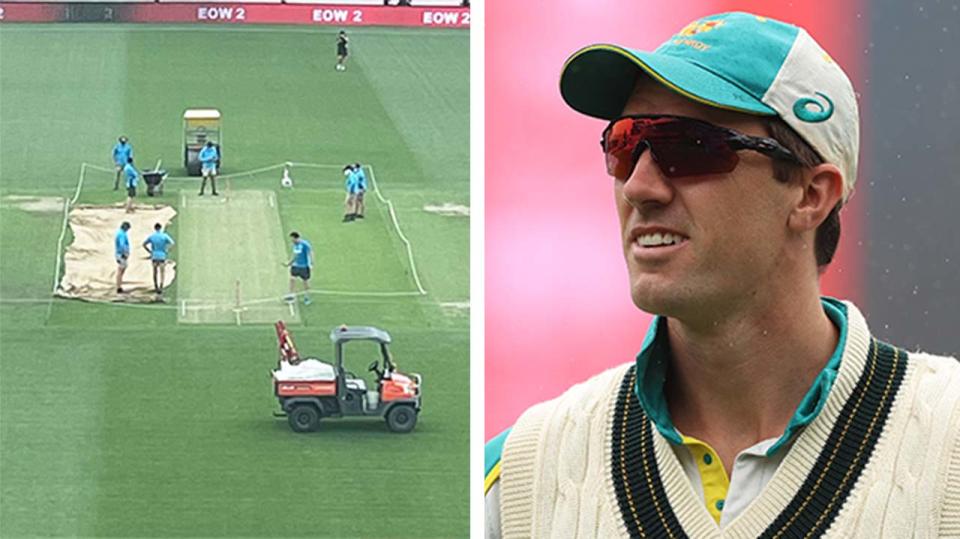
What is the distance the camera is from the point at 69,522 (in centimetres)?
615

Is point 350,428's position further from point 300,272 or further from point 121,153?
point 121,153

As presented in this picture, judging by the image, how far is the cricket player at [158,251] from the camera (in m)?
7.16

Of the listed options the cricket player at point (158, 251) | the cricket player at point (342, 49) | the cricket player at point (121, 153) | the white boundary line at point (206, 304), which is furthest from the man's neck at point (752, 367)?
the cricket player at point (121, 153)

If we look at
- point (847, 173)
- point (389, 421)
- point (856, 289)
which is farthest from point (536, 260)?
point (389, 421)

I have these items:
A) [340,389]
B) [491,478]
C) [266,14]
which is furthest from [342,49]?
[491,478]

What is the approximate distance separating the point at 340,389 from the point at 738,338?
5275 mm

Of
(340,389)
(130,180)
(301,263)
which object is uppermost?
(130,180)

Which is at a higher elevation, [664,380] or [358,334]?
[664,380]

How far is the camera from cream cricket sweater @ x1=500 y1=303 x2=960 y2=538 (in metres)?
1.10

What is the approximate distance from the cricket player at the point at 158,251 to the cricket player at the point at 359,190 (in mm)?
843

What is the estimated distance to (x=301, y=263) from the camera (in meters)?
7.38

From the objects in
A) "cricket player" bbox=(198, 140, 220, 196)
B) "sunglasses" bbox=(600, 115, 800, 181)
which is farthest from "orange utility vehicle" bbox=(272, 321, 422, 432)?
"sunglasses" bbox=(600, 115, 800, 181)

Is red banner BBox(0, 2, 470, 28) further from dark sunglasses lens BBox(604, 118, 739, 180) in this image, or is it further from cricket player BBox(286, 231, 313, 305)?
dark sunglasses lens BBox(604, 118, 739, 180)

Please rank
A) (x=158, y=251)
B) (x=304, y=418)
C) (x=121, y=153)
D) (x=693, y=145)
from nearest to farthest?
1. (x=693, y=145)
2. (x=304, y=418)
3. (x=158, y=251)
4. (x=121, y=153)
